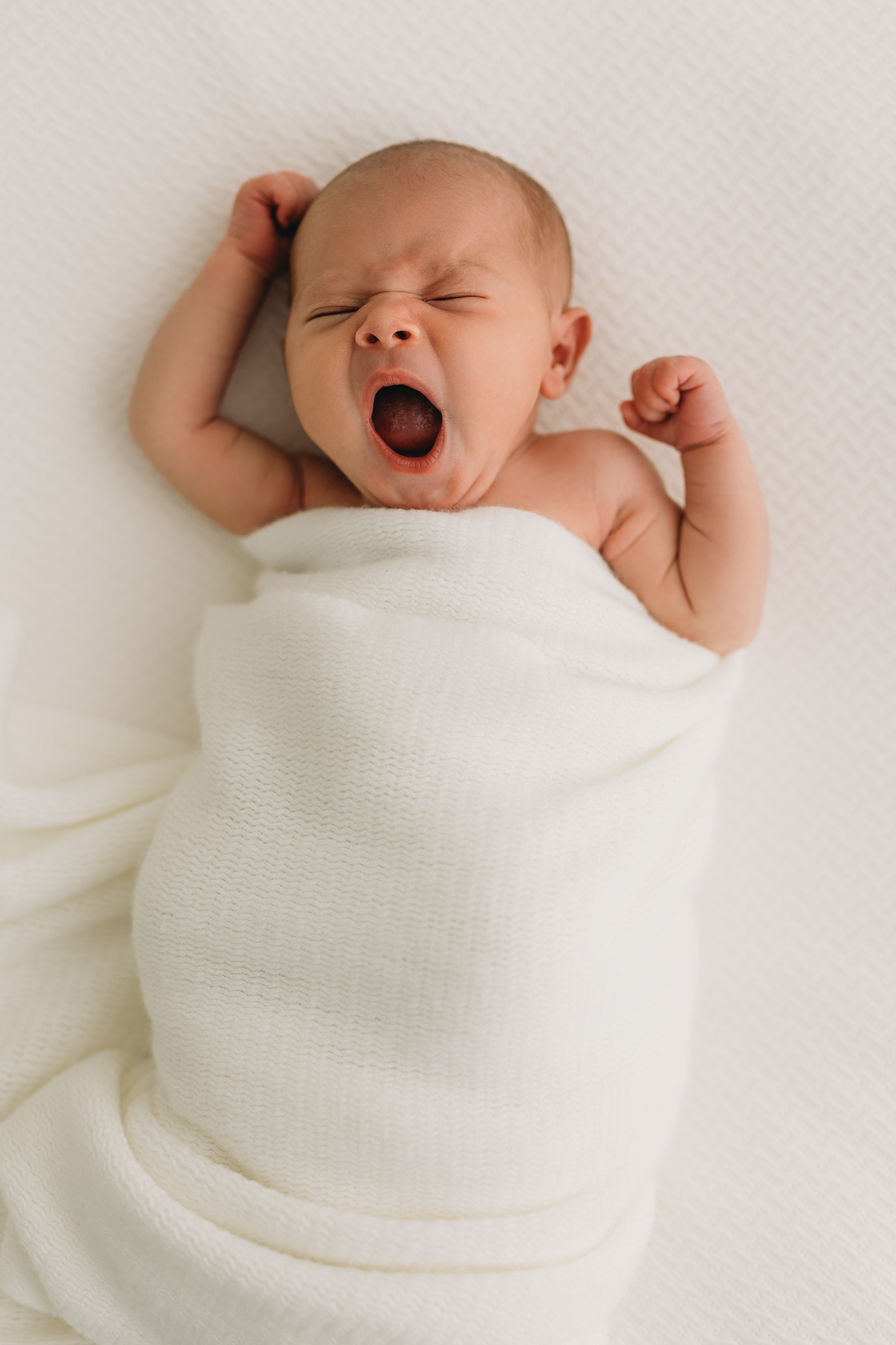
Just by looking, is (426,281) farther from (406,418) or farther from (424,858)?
(424,858)

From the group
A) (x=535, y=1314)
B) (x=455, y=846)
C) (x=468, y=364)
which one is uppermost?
(x=468, y=364)

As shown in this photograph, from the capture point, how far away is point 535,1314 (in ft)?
2.87

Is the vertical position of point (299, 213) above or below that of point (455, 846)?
above

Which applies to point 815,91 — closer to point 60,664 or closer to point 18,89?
point 18,89

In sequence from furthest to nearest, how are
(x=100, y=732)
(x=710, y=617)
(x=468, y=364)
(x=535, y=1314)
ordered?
(x=100, y=732), (x=710, y=617), (x=468, y=364), (x=535, y=1314)

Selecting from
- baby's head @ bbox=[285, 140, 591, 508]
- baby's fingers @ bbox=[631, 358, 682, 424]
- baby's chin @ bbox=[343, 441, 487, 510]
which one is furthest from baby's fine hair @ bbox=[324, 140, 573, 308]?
baby's chin @ bbox=[343, 441, 487, 510]

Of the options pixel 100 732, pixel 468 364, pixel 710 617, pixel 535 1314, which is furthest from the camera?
pixel 100 732

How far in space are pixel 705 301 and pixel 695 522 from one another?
11.6 inches

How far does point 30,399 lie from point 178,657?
1.20 feet

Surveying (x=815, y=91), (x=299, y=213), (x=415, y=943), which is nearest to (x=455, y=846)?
(x=415, y=943)

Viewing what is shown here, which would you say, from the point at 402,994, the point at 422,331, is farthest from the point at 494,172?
the point at 402,994

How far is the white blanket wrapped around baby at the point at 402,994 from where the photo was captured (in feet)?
2.89

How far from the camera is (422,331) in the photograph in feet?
3.16

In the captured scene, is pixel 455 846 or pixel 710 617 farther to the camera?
pixel 710 617
